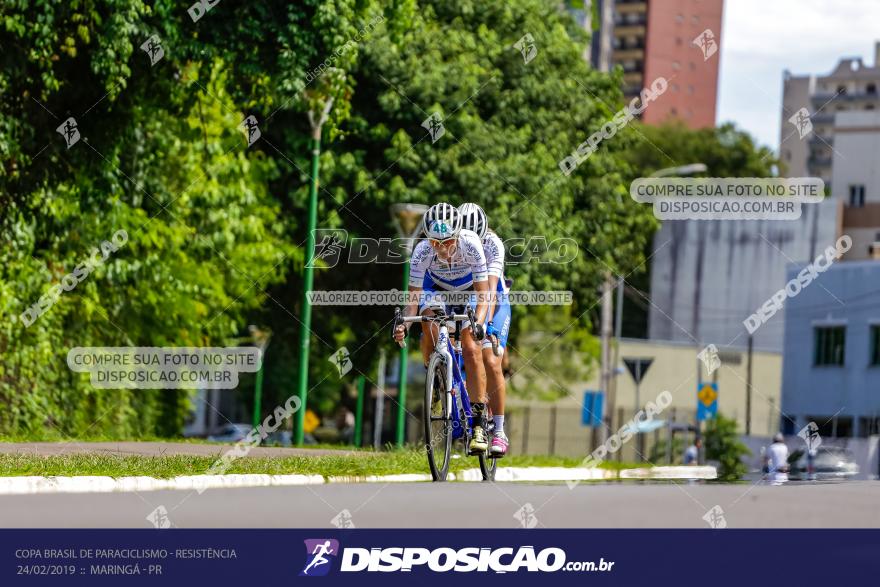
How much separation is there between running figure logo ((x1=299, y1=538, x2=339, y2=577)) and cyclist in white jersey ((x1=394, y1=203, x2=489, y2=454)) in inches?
183

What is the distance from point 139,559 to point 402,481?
617 centimetres

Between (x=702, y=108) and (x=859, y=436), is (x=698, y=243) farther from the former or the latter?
(x=702, y=108)

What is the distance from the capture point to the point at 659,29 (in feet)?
410

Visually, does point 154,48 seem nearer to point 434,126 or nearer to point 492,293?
point 492,293

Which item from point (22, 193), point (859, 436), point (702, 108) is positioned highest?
point (702, 108)

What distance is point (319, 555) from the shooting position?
667cm

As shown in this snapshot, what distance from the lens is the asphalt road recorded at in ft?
25.5

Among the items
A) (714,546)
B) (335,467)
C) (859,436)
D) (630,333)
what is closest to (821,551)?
(714,546)

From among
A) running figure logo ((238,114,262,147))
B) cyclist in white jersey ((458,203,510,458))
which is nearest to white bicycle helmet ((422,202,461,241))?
cyclist in white jersey ((458,203,510,458))

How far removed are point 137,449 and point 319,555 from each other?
9.54m

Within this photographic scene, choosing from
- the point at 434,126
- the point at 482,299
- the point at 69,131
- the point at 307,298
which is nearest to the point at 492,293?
the point at 482,299

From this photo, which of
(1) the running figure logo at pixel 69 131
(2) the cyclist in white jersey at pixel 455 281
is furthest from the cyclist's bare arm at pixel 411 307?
(1) the running figure logo at pixel 69 131

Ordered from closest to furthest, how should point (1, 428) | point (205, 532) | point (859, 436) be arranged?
point (205, 532) → point (1, 428) → point (859, 436)

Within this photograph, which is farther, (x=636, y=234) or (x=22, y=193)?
(x=636, y=234)
